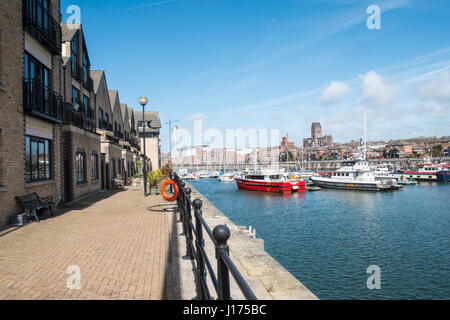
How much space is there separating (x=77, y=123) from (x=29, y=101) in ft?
22.2

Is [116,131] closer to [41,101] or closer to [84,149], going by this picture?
[84,149]

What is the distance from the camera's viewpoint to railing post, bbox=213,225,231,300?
7.64 feet

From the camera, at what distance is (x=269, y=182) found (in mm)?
48500

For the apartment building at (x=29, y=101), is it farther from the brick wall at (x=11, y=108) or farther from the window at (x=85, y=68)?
the window at (x=85, y=68)

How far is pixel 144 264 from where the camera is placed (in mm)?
6188

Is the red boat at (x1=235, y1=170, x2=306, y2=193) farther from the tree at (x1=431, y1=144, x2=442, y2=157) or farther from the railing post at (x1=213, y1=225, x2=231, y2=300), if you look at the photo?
the tree at (x1=431, y1=144, x2=442, y2=157)

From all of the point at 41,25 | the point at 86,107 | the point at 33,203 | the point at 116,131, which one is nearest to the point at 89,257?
the point at 33,203

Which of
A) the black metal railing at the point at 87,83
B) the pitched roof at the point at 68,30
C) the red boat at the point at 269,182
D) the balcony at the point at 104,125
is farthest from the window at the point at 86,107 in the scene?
the red boat at the point at 269,182

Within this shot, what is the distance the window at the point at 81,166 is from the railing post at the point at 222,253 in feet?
54.5

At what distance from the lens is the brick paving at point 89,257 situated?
193 inches

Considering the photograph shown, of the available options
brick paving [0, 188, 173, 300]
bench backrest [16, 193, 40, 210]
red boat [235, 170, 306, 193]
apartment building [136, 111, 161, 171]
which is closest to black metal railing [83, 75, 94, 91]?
bench backrest [16, 193, 40, 210]
